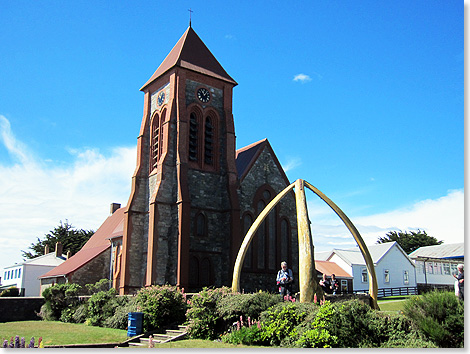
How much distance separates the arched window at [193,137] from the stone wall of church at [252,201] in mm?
3971

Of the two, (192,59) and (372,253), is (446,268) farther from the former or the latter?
(192,59)

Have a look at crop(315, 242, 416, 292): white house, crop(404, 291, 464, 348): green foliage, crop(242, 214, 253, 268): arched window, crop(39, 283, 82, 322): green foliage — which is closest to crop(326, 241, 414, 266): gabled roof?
crop(315, 242, 416, 292): white house

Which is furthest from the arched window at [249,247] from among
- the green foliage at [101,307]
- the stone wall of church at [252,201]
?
the green foliage at [101,307]

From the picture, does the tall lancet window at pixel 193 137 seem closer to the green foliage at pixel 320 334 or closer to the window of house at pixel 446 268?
the green foliage at pixel 320 334

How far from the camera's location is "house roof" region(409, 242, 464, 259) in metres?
49.4

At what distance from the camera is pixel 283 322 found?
13898 mm

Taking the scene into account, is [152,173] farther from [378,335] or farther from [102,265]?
[378,335]

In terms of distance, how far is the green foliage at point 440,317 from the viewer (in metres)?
11.4

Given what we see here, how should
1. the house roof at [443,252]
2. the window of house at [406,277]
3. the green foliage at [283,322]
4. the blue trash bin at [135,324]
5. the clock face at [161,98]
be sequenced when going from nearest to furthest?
the green foliage at [283,322] → the blue trash bin at [135,324] → the clock face at [161,98] → the house roof at [443,252] → the window of house at [406,277]

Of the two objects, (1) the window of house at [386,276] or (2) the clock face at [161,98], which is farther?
(1) the window of house at [386,276]

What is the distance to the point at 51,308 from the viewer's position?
28875 millimetres

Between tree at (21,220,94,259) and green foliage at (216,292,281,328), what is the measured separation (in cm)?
5035

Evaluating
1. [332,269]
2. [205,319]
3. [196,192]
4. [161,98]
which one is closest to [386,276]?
[332,269]

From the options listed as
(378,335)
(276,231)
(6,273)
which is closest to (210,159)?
(276,231)
